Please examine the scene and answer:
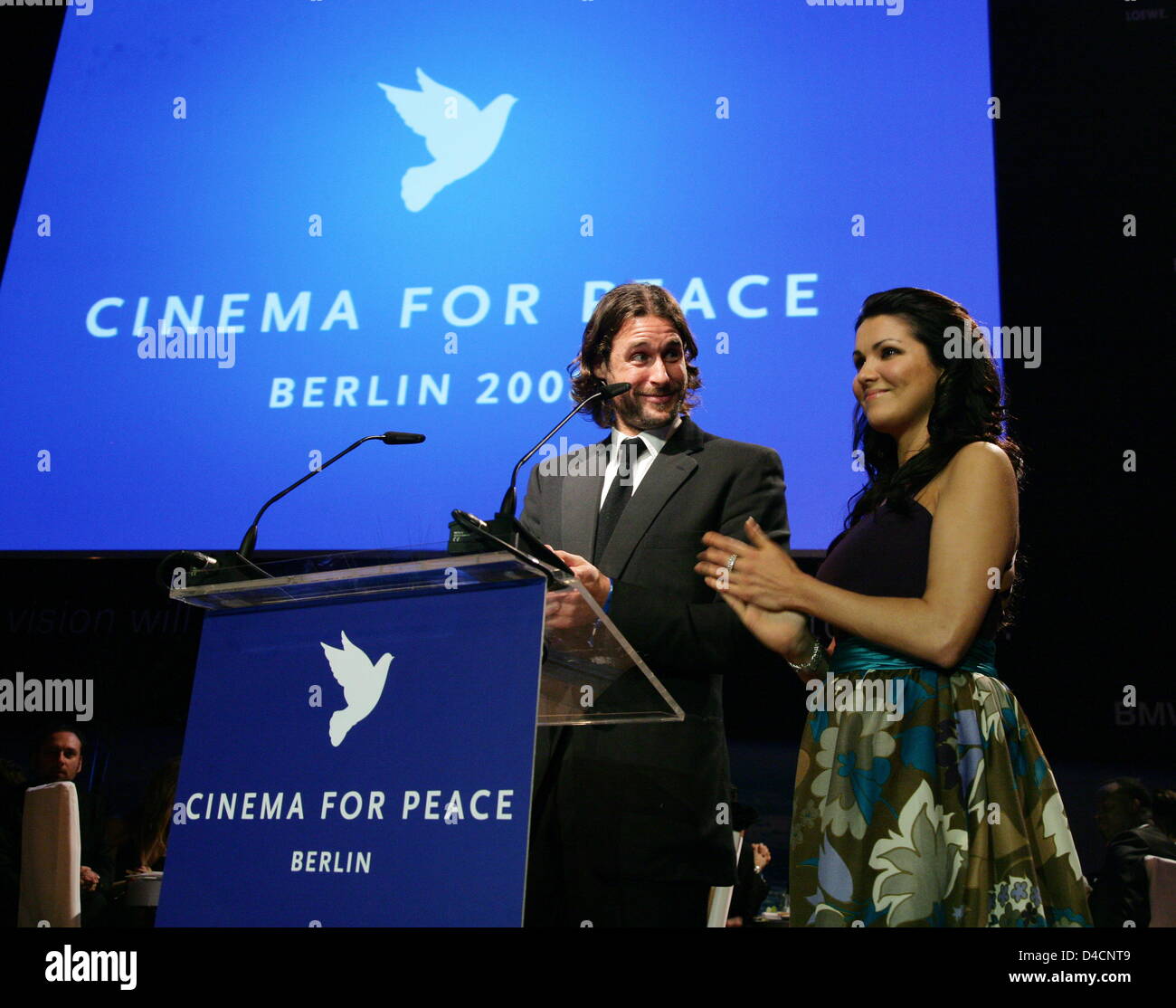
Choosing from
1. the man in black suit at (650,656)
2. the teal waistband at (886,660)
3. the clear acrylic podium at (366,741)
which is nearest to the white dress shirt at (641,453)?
the man in black suit at (650,656)

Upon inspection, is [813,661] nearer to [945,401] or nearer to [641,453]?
[945,401]

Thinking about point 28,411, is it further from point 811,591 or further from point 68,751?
point 811,591

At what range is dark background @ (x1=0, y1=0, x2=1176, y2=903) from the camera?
3131mm

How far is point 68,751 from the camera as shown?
356 centimetres

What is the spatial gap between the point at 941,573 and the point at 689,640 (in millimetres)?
502

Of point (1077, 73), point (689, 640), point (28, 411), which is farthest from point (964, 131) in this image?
point (28, 411)

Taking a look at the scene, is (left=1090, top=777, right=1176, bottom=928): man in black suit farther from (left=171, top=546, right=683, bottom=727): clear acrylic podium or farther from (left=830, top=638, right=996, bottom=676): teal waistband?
(left=171, top=546, right=683, bottom=727): clear acrylic podium

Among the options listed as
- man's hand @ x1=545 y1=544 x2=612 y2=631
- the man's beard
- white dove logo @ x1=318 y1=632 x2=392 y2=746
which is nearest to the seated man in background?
the man's beard

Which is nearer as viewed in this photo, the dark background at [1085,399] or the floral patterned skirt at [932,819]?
the floral patterned skirt at [932,819]

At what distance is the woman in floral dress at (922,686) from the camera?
1.51m

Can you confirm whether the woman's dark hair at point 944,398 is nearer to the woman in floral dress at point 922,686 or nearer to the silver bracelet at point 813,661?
the woman in floral dress at point 922,686

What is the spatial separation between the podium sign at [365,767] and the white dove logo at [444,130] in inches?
81.3

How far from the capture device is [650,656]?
1.96 m

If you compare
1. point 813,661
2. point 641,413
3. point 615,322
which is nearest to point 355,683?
point 813,661
